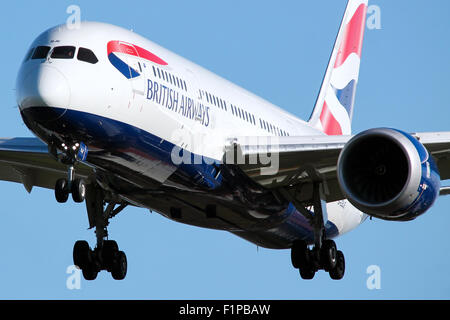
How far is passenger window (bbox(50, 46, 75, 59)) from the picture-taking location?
1962 centimetres

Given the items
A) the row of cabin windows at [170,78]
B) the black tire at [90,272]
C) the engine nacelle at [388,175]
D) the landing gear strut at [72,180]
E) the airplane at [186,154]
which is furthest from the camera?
the black tire at [90,272]

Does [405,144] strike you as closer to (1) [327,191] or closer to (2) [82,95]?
(1) [327,191]

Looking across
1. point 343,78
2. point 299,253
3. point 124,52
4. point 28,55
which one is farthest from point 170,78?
point 343,78

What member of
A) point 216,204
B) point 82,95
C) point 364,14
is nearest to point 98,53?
point 82,95

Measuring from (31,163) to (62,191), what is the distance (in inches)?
207

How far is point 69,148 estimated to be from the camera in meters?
19.9

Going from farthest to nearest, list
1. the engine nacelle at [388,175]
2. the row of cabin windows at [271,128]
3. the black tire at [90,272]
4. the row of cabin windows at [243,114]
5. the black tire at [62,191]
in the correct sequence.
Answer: the row of cabin windows at [271,128], the black tire at [90,272], the row of cabin windows at [243,114], the engine nacelle at [388,175], the black tire at [62,191]

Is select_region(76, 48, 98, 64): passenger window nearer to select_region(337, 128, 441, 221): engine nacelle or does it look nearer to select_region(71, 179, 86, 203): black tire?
select_region(71, 179, 86, 203): black tire

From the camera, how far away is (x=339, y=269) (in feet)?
86.7

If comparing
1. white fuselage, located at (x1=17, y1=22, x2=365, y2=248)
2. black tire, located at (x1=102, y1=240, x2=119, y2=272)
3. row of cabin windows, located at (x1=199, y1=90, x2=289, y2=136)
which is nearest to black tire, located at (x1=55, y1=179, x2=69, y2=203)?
white fuselage, located at (x1=17, y1=22, x2=365, y2=248)

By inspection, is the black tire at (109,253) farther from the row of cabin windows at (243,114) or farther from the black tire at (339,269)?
the black tire at (339,269)

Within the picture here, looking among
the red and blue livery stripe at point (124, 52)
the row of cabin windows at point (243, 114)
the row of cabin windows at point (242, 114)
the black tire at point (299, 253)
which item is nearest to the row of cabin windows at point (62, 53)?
the red and blue livery stripe at point (124, 52)

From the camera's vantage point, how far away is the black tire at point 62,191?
2036cm

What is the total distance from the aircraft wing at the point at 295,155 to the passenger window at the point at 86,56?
4464mm
